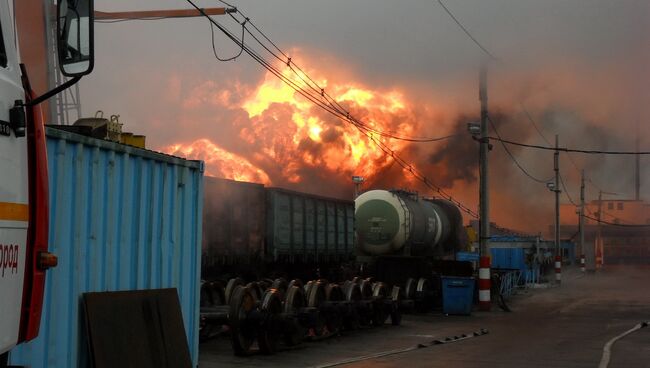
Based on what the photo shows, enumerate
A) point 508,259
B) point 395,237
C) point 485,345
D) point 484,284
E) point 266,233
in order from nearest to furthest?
1. point 485,345
2. point 266,233
3. point 395,237
4. point 484,284
5. point 508,259

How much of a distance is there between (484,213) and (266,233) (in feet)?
33.8

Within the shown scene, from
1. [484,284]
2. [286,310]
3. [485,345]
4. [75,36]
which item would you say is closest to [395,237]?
[484,284]

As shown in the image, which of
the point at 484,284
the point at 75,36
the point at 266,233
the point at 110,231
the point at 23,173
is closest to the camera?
the point at 75,36

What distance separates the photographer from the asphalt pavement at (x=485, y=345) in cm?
1222

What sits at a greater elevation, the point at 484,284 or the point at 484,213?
the point at 484,213

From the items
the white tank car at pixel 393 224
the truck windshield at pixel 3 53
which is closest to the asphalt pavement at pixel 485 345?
the white tank car at pixel 393 224

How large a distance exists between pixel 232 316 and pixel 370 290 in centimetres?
625

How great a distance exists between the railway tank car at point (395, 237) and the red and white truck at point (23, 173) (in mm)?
19310

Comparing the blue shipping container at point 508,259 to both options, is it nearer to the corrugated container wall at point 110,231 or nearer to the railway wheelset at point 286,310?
the railway wheelset at point 286,310

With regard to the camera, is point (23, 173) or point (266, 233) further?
point (266, 233)

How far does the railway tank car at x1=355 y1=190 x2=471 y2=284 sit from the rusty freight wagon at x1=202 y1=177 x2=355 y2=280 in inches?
77.5

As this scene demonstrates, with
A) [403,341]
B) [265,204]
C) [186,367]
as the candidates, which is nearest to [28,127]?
[186,367]

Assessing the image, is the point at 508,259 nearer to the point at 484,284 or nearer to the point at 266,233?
the point at 484,284

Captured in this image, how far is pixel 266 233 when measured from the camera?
58.2 feet
